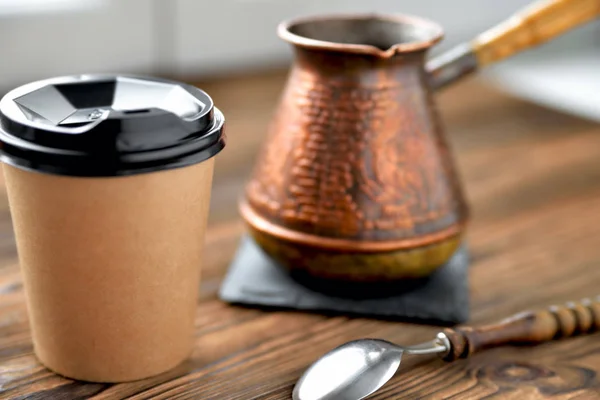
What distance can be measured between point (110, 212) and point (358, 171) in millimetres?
222

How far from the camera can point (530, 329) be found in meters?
0.63

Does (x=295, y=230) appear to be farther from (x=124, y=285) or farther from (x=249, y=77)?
(x=249, y=77)

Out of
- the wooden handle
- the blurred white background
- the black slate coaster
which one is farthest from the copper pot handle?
the blurred white background

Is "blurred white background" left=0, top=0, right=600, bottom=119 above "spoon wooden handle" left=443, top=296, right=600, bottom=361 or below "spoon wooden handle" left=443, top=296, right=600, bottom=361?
above

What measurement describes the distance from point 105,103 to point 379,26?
0.92 ft

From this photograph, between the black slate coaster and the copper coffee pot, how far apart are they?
3cm

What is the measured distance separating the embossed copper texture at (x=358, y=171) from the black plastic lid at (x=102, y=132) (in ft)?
0.41

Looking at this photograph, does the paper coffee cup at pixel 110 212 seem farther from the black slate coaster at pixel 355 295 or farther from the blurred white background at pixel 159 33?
the blurred white background at pixel 159 33

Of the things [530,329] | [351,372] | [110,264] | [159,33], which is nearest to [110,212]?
[110,264]

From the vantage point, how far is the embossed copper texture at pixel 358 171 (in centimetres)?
64

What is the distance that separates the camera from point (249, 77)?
1.32 m

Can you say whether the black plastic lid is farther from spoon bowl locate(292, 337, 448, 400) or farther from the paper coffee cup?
spoon bowl locate(292, 337, 448, 400)

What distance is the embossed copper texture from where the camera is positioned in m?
0.64

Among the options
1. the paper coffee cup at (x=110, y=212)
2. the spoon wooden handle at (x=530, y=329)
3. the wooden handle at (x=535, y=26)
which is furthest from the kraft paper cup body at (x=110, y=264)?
the wooden handle at (x=535, y=26)
